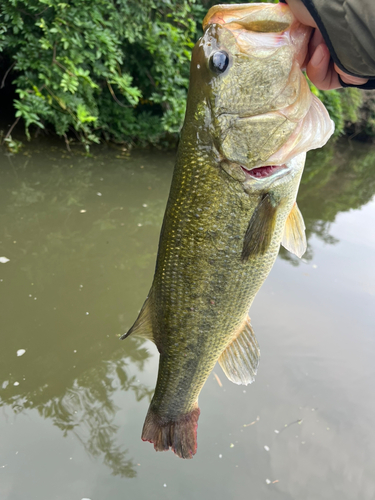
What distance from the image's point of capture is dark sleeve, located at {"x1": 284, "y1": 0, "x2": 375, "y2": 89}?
109 centimetres

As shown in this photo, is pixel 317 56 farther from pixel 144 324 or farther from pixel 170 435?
pixel 170 435

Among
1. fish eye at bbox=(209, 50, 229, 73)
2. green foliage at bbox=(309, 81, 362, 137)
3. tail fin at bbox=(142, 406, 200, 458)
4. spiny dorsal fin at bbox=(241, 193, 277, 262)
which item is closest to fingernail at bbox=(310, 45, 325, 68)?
fish eye at bbox=(209, 50, 229, 73)

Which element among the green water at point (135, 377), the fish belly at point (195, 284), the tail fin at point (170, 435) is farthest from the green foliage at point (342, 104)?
the tail fin at point (170, 435)

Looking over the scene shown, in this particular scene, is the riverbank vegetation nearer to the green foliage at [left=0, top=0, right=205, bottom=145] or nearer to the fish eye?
the green foliage at [left=0, top=0, right=205, bottom=145]

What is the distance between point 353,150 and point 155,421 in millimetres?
13700

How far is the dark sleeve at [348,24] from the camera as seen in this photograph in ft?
3.58

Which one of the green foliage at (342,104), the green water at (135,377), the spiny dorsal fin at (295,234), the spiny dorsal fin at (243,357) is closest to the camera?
the spiny dorsal fin at (295,234)

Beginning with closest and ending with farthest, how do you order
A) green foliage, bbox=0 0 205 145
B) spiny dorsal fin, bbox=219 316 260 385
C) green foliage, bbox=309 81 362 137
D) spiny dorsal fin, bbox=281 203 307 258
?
spiny dorsal fin, bbox=281 203 307 258, spiny dorsal fin, bbox=219 316 260 385, green foliage, bbox=0 0 205 145, green foliage, bbox=309 81 362 137

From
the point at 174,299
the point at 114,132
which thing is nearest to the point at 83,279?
the point at 174,299

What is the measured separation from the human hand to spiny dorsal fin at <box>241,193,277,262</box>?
0.48 metres

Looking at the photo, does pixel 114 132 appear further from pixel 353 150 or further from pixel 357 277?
pixel 353 150

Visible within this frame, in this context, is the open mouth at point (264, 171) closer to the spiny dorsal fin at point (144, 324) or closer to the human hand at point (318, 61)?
the human hand at point (318, 61)

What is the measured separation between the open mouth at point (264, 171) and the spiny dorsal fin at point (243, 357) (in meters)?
0.71

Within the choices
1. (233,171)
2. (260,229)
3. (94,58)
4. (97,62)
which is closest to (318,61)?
(233,171)
